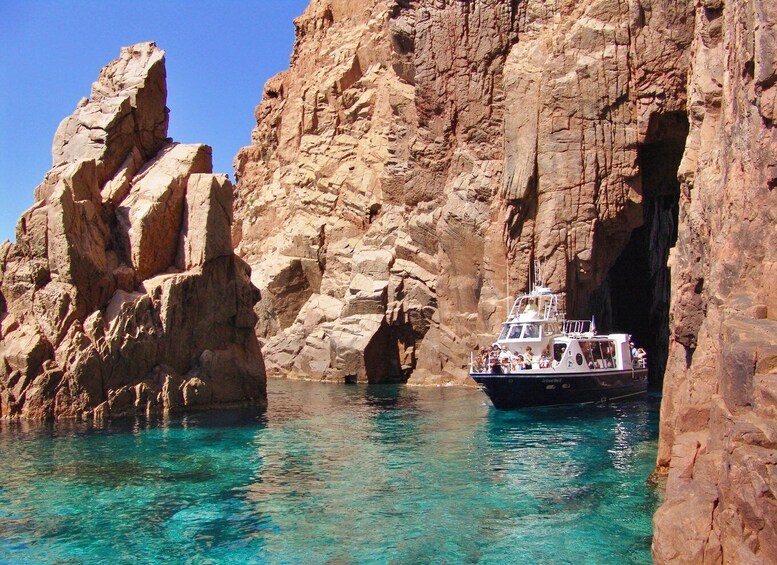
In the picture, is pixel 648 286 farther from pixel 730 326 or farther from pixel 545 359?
pixel 730 326

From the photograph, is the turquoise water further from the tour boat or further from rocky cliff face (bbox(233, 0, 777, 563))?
rocky cliff face (bbox(233, 0, 777, 563))

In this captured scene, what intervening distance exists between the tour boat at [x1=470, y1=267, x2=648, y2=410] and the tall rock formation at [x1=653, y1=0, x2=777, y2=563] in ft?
50.6

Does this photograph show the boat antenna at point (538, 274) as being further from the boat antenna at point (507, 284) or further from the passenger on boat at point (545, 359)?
the passenger on boat at point (545, 359)

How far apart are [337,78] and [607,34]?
33.6 meters

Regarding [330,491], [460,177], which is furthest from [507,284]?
[330,491]

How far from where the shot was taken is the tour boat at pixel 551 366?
33.6 metres

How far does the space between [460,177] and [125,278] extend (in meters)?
23.9

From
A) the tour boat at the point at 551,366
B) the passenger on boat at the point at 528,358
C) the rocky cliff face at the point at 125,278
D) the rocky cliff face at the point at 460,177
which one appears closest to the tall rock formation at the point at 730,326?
the tour boat at the point at 551,366

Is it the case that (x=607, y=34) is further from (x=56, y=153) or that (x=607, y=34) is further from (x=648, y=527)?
(x=648, y=527)

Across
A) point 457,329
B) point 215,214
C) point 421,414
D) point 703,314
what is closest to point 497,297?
point 457,329

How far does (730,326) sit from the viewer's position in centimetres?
1114

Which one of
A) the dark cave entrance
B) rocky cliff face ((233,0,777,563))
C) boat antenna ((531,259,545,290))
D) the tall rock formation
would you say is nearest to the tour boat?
boat antenna ((531,259,545,290))

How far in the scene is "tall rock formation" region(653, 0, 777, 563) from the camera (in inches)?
375

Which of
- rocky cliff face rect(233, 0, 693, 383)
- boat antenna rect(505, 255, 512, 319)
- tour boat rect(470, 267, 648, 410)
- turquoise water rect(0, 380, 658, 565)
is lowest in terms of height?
turquoise water rect(0, 380, 658, 565)
